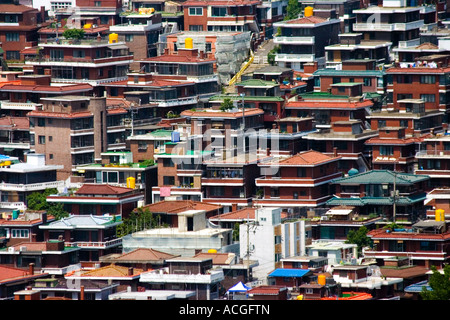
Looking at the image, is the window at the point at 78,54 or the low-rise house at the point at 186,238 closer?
the low-rise house at the point at 186,238

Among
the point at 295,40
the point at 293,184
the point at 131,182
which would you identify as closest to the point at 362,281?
the point at 293,184

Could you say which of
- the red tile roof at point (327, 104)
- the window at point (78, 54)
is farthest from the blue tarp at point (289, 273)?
the window at point (78, 54)

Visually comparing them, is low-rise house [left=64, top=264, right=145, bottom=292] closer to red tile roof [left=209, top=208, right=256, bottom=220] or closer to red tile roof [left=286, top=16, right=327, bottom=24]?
red tile roof [left=209, top=208, right=256, bottom=220]

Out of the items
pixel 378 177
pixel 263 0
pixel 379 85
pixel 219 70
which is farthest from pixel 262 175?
pixel 263 0

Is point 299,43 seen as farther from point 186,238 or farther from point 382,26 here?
point 186,238

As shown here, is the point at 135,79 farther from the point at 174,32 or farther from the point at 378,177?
the point at 378,177

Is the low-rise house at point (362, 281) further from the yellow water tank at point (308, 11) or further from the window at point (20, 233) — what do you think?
the yellow water tank at point (308, 11)
